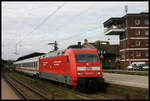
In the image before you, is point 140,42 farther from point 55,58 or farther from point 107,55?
point 55,58

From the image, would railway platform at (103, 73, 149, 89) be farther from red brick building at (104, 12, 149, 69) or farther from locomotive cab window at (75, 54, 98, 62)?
red brick building at (104, 12, 149, 69)

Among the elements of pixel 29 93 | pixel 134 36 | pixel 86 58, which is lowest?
pixel 29 93

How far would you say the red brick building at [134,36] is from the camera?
200 feet

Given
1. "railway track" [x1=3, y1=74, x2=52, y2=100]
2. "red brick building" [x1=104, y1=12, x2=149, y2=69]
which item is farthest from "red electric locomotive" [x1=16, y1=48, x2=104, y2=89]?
"red brick building" [x1=104, y1=12, x2=149, y2=69]

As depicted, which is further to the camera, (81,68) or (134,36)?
(134,36)

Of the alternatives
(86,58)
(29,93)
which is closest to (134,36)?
(86,58)

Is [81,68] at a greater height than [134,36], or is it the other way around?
[134,36]

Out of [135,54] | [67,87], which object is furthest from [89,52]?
[135,54]

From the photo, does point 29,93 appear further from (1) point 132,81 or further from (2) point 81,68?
(1) point 132,81

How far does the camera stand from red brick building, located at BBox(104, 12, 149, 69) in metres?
60.9

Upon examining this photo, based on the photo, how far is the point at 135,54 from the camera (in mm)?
61125

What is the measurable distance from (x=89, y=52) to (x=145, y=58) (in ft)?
155

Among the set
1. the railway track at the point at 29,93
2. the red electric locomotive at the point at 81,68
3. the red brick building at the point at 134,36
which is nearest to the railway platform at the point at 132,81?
the red electric locomotive at the point at 81,68

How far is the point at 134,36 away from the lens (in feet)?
201
